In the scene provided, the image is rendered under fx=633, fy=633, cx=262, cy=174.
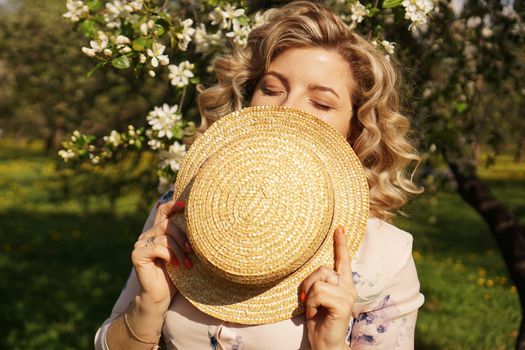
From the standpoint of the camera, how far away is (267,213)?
1812 mm

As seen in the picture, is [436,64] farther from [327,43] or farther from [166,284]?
[166,284]

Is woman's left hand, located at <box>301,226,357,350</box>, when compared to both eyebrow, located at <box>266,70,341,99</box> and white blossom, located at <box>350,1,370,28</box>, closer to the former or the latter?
eyebrow, located at <box>266,70,341,99</box>

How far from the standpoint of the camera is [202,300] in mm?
1943

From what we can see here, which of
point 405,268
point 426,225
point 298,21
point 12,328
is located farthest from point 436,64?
point 426,225

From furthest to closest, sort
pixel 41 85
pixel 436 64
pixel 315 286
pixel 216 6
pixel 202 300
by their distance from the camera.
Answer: pixel 41 85, pixel 436 64, pixel 216 6, pixel 202 300, pixel 315 286

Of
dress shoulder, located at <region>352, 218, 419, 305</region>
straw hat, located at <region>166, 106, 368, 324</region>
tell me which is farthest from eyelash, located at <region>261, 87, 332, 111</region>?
dress shoulder, located at <region>352, 218, 419, 305</region>

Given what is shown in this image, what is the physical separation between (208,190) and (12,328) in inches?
177

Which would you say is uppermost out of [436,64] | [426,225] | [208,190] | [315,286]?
[208,190]

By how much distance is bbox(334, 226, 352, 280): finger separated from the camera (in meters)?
1.86

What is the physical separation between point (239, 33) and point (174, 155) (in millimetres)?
590

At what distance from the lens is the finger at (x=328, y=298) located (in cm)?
177

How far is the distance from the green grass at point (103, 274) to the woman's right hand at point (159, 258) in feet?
4.17

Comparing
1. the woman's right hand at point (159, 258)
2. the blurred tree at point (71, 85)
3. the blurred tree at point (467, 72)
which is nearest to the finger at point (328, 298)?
the woman's right hand at point (159, 258)

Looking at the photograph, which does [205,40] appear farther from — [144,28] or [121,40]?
[121,40]
